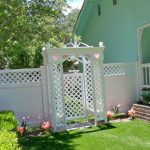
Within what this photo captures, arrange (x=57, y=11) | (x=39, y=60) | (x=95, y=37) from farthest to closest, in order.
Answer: (x=39, y=60)
(x=95, y=37)
(x=57, y=11)

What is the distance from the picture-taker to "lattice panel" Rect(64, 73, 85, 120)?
10.5 meters

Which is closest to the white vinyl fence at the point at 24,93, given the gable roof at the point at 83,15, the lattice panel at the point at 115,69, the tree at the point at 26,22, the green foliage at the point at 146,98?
the tree at the point at 26,22

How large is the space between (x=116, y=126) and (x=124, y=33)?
4.97m

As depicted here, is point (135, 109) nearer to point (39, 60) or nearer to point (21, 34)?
point (21, 34)

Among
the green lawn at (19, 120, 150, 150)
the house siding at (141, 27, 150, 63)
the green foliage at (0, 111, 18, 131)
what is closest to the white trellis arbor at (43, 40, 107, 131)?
the green lawn at (19, 120, 150, 150)

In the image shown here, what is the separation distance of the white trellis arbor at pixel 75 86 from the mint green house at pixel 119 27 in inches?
92.0

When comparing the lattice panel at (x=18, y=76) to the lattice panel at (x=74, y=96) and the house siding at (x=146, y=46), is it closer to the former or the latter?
the lattice panel at (x=74, y=96)

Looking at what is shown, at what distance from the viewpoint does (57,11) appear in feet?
40.2

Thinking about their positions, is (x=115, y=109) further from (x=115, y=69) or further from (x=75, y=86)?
(x=75, y=86)

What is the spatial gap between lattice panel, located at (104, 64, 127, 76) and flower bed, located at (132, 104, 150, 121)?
1.37 metres

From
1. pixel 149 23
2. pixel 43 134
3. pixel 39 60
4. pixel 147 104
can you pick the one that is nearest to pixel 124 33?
pixel 149 23

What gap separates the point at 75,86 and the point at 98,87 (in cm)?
103

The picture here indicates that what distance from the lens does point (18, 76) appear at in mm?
10211

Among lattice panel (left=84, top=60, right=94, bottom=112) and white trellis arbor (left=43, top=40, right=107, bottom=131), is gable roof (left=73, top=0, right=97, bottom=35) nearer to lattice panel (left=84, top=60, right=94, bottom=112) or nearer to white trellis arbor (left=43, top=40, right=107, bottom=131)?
lattice panel (left=84, top=60, right=94, bottom=112)
